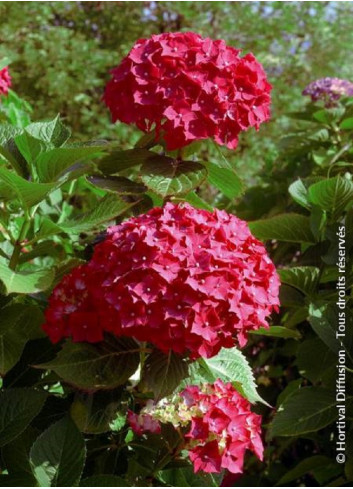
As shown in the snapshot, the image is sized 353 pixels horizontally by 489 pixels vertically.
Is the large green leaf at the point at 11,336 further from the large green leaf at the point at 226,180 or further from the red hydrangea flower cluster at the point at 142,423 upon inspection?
the large green leaf at the point at 226,180

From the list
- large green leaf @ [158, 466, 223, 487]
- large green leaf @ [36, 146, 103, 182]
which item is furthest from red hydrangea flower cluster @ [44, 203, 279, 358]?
large green leaf @ [158, 466, 223, 487]

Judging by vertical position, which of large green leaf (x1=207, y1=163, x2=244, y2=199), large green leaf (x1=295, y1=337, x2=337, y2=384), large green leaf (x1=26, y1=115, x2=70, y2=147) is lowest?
large green leaf (x1=295, y1=337, x2=337, y2=384)

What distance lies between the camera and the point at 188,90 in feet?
4.81

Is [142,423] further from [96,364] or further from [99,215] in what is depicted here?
[99,215]

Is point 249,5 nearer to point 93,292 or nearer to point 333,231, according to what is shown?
point 333,231

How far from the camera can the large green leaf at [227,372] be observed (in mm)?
1398

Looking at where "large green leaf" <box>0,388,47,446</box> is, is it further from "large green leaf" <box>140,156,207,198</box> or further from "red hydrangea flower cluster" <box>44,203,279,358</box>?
"large green leaf" <box>140,156,207,198</box>

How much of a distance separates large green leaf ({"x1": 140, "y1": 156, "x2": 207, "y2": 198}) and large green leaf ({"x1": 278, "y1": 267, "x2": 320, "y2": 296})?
0.40 meters

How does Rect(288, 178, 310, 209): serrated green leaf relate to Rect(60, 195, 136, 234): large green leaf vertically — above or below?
below

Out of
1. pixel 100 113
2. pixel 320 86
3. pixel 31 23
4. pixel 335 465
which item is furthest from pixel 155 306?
pixel 31 23

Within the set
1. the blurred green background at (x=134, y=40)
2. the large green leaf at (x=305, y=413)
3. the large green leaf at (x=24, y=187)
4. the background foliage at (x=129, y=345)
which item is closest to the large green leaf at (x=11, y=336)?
the background foliage at (x=129, y=345)

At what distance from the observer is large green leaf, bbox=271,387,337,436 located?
5.30 feet

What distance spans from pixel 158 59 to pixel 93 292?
0.51 meters

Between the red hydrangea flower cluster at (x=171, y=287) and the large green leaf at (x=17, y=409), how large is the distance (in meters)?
0.11
